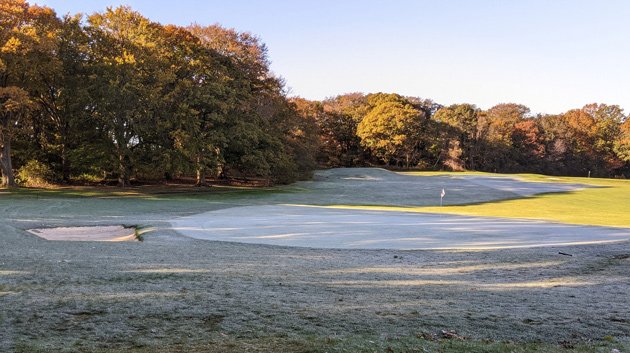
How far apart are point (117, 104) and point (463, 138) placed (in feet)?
219

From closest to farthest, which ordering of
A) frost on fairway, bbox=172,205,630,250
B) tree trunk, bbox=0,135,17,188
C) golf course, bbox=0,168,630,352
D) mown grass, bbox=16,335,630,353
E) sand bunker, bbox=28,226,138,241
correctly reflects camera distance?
mown grass, bbox=16,335,630,353
golf course, bbox=0,168,630,352
frost on fairway, bbox=172,205,630,250
sand bunker, bbox=28,226,138,241
tree trunk, bbox=0,135,17,188

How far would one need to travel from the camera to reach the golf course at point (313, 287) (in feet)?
14.4

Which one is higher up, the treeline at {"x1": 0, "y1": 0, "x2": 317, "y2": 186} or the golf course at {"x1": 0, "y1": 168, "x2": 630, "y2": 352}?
the treeline at {"x1": 0, "y1": 0, "x2": 317, "y2": 186}

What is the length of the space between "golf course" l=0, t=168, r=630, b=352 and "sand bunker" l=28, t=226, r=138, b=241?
15 centimetres

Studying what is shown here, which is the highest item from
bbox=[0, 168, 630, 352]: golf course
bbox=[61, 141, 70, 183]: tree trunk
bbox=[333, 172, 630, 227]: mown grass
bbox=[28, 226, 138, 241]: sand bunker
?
bbox=[61, 141, 70, 183]: tree trunk

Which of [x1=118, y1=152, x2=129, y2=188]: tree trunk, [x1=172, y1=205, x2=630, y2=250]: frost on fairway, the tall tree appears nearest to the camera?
[x1=172, y1=205, x2=630, y2=250]: frost on fairway

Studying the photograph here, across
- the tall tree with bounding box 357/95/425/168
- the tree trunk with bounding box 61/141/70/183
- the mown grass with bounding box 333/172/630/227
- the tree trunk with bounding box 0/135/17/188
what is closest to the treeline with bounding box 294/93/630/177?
the tall tree with bounding box 357/95/425/168

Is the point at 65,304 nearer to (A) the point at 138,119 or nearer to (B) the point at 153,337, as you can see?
(B) the point at 153,337

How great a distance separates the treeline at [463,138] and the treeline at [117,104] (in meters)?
29.9

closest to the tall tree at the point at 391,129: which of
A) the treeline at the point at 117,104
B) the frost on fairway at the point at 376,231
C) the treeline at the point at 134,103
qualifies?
the treeline at the point at 134,103

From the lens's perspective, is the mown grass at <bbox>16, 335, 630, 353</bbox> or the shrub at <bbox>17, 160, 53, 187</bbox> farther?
the shrub at <bbox>17, 160, 53, 187</bbox>

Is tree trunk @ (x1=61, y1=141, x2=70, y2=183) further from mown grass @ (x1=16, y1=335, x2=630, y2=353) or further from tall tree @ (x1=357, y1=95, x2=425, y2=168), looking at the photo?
tall tree @ (x1=357, y1=95, x2=425, y2=168)

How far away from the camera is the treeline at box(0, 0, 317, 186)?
32.3 meters

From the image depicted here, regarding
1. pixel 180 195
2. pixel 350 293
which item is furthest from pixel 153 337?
pixel 180 195
